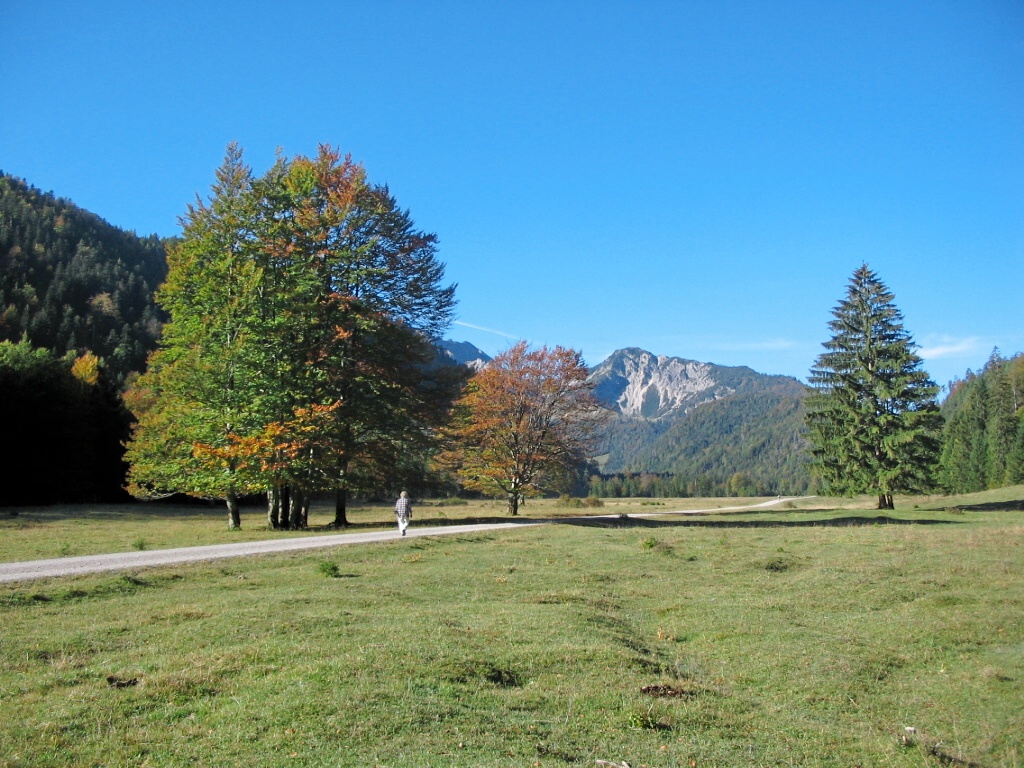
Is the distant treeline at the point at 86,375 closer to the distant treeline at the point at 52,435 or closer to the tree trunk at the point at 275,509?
the distant treeline at the point at 52,435

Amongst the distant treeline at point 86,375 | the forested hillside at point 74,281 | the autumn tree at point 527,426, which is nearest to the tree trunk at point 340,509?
the distant treeline at point 86,375

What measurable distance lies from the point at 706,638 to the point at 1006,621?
20.3 ft

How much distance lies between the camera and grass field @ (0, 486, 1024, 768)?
6.46 meters

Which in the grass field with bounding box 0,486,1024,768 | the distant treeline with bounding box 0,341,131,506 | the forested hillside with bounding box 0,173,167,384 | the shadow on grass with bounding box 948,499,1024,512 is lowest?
the grass field with bounding box 0,486,1024,768

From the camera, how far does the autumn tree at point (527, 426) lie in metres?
42.2

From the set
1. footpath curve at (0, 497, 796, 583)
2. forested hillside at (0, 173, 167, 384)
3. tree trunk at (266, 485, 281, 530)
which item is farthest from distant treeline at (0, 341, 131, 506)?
footpath curve at (0, 497, 796, 583)

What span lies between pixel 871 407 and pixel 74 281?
13699 cm

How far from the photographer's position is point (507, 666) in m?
9.15

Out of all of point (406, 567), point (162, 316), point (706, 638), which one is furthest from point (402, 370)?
point (162, 316)

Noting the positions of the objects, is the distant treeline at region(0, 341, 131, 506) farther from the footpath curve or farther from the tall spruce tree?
the tall spruce tree

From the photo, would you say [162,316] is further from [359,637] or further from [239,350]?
[359,637]

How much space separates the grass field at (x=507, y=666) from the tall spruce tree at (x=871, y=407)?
28.8 meters

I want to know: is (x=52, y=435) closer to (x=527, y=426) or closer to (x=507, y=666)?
(x=527, y=426)

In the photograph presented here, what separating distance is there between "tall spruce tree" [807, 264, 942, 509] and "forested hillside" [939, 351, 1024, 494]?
51771 mm
